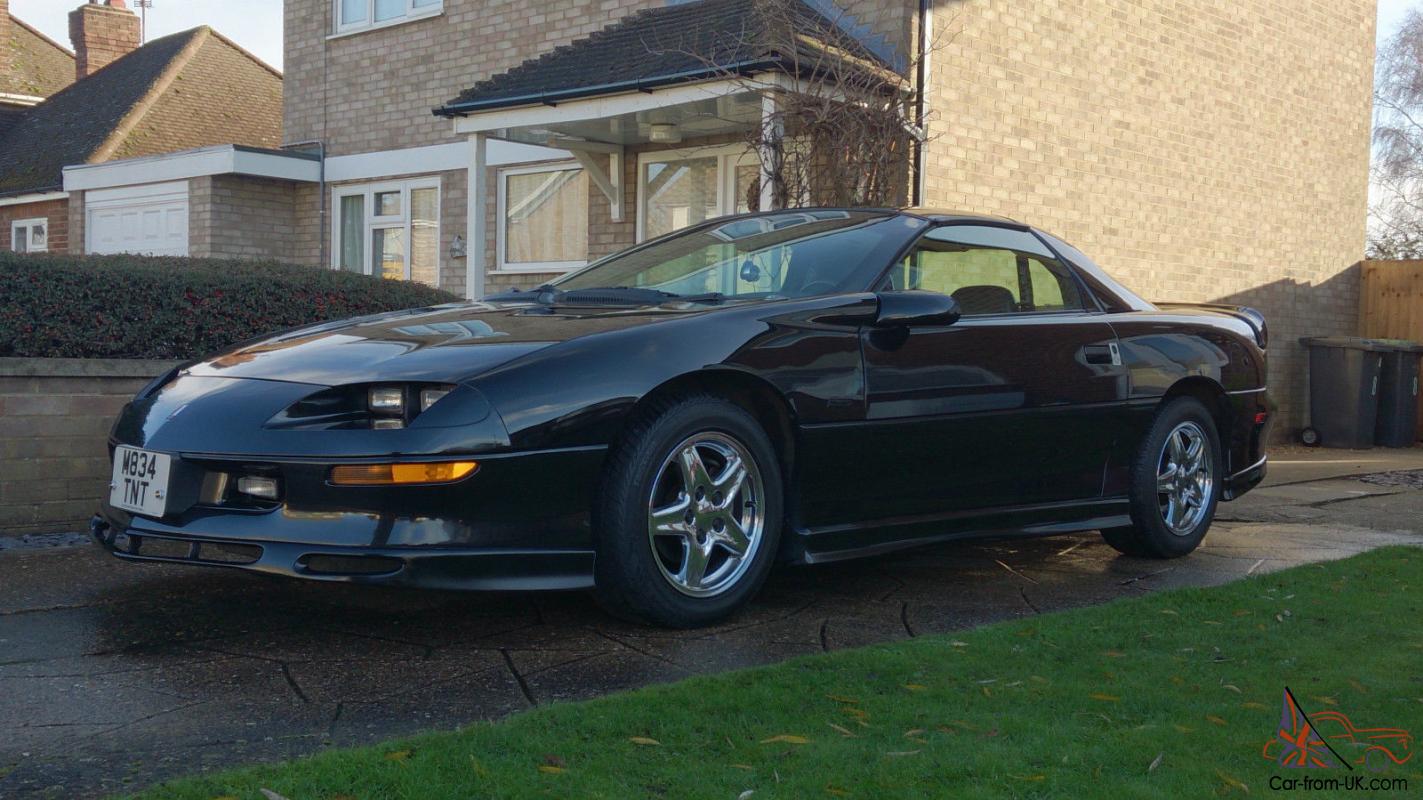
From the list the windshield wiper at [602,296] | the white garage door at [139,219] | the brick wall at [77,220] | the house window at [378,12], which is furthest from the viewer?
the brick wall at [77,220]

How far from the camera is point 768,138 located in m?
10.5

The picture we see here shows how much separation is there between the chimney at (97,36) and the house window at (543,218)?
16.5 m

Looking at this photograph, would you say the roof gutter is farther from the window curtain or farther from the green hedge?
the window curtain

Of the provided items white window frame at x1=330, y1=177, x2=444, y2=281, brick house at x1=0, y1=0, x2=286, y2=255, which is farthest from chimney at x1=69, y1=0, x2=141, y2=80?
white window frame at x1=330, y1=177, x2=444, y2=281

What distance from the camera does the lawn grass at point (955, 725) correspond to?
2783 mm

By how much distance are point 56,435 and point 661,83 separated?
226 inches

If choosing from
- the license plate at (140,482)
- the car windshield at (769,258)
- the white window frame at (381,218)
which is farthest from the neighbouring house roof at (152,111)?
the license plate at (140,482)

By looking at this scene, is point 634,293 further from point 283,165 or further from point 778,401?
point 283,165

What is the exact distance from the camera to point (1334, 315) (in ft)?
54.9

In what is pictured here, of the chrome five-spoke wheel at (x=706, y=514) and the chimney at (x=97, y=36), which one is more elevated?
the chimney at (x=97, y=36)

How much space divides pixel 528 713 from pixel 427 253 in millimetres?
12998

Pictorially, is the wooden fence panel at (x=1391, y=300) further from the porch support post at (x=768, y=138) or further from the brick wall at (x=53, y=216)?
the brick wall at (x=53, y=216)

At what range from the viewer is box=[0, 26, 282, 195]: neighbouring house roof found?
72.5 feet

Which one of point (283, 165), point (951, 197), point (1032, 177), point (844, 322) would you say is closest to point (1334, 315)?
point (1032, 177)
